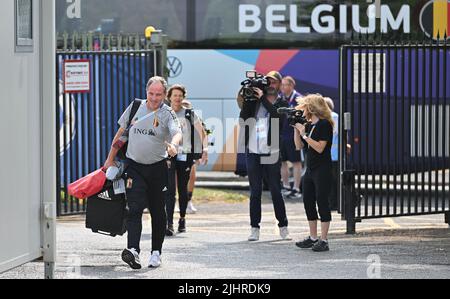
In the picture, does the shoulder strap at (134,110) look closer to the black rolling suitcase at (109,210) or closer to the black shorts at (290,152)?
the black rolling suitcase at (109,210)

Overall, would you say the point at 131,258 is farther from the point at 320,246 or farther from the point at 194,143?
the point at 194,143

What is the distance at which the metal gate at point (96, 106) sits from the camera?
15531mm

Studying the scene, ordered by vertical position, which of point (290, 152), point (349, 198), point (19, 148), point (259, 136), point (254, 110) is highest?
point (254, 110)

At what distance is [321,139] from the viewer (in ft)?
38.8

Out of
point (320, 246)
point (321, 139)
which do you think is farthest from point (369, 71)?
point (320, 246)

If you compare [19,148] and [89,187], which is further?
[89,187]

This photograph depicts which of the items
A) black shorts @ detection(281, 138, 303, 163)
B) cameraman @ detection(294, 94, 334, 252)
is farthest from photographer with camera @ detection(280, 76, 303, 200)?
cameraman @ detection(294, 94, 334, 252)

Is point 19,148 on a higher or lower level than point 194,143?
higher

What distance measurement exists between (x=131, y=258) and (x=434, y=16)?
998 cm

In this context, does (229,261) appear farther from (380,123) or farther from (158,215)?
(380,123)

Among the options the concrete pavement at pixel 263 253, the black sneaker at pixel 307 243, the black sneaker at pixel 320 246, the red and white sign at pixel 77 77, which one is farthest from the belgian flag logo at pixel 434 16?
the black sneaker at pixel 320 246

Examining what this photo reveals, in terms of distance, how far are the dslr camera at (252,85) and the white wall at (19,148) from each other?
5958 mm

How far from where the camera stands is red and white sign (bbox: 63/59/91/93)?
15.4 meters

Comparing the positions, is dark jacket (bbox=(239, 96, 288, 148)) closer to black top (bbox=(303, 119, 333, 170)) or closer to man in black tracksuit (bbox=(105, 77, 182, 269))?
black top (bbox=(303, 119, 333, 170))
